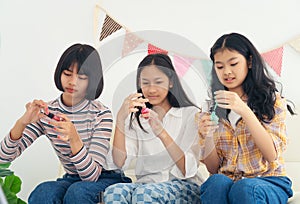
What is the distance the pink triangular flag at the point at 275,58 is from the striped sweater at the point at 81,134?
0.87 m

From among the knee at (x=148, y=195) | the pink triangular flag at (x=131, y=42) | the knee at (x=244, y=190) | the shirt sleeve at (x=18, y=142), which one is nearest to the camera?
the knee at (x=244, y=190)

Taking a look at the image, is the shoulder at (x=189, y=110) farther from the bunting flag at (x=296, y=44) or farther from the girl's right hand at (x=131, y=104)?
the bunting flag at (x=296, y=44)

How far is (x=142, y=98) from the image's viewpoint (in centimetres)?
150

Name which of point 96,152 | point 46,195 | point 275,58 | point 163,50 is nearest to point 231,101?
point 96,152

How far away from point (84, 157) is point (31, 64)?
819mm

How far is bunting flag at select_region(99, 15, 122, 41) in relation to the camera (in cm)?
218

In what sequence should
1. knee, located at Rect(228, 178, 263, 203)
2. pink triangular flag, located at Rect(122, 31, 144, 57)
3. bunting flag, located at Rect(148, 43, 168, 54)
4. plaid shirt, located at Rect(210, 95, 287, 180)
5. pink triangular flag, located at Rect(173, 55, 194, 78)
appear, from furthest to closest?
bunting flag, located at Rect(148, 43, 168, 54) < pink triangular flag, located at Rect(122, 31, 144, 57) < pink triangular flag, located at Rect(173, 55, 194, 78) < plaid shirt, located at Rect(210, 95, 287, 180) < knee, located at Rect(228, 178, 263, 203)

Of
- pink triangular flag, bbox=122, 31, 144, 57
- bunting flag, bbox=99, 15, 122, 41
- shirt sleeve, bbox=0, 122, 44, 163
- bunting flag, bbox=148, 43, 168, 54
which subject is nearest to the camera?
shirt sleeve, bbox=0, 122, 44, 163

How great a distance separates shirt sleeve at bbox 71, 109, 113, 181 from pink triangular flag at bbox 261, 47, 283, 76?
2.85 ft

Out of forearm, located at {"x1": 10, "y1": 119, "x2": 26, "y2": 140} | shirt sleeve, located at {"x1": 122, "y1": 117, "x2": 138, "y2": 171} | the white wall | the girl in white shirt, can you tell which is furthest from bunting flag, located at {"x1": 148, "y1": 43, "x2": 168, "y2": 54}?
forearm, located at {"x1": 10, "y1": 119, "x2": 26, "y2": 140}

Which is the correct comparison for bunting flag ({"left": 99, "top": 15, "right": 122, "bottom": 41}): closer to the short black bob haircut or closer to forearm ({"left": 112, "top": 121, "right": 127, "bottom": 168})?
the short black bob haircut

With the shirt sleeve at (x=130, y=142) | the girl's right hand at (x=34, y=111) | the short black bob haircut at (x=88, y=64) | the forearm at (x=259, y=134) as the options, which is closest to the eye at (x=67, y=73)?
the short black bob haircut at (x=88, y=64)

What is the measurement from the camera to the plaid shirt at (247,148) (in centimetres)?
143

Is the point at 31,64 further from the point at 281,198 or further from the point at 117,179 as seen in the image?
the point at 281,198
